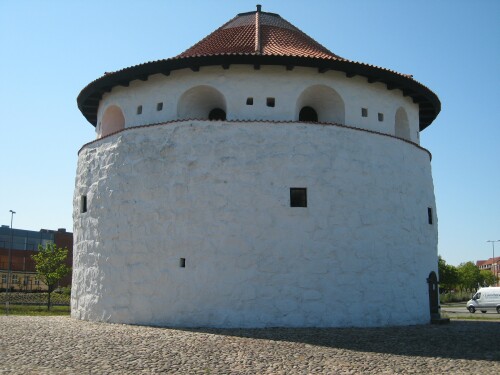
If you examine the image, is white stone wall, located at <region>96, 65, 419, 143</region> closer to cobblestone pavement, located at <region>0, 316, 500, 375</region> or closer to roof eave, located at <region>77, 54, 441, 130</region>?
roof eave, located at <region>77, 54, 441, 130</region>

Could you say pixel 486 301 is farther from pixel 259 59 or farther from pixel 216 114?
pixel 259 59

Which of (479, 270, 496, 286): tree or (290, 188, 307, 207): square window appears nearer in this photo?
(290, 188, 307, 207): square window

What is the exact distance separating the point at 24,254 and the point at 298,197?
1779 inches

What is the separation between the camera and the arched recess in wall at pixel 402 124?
49.4 feet

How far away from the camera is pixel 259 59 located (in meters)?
12.6

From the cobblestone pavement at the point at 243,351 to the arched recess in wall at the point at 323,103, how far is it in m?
5.36

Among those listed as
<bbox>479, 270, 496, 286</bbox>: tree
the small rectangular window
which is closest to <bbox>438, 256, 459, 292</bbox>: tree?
<bbox>479, 270, 496, 286</bbox>: tree

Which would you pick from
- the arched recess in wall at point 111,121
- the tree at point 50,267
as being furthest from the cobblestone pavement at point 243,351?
the tree at point 50,267

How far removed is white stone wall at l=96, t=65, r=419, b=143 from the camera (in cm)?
1293

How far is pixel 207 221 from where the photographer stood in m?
12.0

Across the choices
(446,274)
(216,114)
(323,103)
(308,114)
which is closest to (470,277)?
(446,274)

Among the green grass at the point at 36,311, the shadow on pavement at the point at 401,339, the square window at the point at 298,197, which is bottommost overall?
the green grass at the point at 36,311

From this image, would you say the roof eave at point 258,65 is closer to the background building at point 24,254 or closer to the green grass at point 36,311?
the green grass at point 36,311

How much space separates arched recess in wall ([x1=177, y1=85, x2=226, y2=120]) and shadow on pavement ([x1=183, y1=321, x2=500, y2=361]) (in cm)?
554
